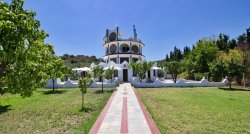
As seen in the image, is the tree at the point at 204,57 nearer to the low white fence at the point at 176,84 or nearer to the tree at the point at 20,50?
the low white fence at the point at 176,84

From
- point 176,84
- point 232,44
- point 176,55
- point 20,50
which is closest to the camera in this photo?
point 20,50

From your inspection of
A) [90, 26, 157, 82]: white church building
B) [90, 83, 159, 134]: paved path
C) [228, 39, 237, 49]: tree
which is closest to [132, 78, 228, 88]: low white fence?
[90, 26, 157, 82]: white church building

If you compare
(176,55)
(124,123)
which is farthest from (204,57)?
(124,123)

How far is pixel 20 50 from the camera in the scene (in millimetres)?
6164

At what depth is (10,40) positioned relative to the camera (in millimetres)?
5480

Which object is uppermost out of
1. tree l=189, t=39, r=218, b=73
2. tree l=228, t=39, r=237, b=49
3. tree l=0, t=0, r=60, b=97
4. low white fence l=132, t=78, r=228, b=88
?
tree l=228, t=39, r=237, b=49

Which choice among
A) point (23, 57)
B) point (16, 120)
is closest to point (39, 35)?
point (23, 57)

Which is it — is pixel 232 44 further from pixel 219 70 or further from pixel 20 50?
pixel 20 50

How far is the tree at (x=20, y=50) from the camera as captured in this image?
5.48 m

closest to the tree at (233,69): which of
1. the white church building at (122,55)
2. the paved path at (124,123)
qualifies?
the white church building at (122,55)

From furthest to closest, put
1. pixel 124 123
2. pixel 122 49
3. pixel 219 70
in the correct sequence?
pixel 122 49 → pixel 219 70 → pixel 124 123

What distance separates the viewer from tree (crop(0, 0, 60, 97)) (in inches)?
216

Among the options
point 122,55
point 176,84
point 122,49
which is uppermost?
point 122,49

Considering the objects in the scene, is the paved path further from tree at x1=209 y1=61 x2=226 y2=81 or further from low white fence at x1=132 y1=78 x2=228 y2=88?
tree at x1=209 y1=61 x2=226 y2=81
